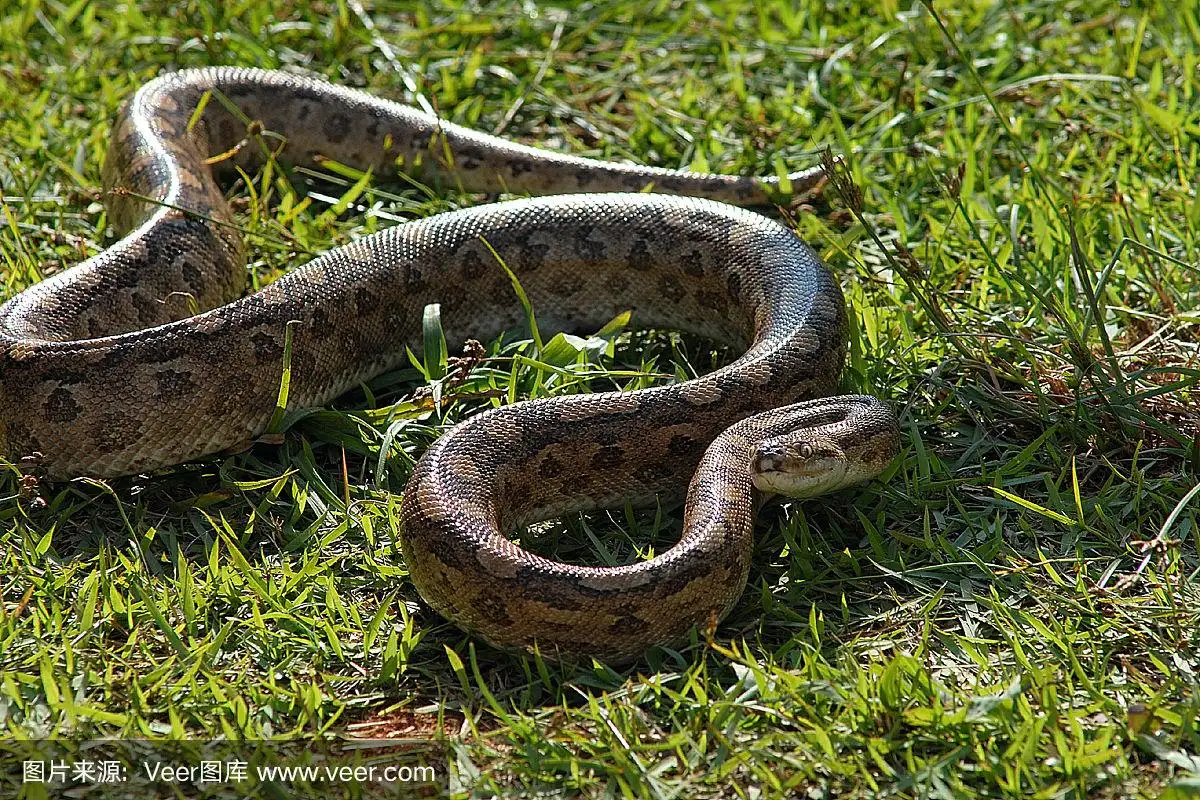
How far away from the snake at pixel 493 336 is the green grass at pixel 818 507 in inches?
7.4

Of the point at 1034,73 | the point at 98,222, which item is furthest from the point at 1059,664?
the point at 98,222

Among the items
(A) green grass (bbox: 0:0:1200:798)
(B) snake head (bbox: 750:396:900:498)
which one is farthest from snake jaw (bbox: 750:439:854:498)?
(A) green grass (bbox: 0:0:1200:798)

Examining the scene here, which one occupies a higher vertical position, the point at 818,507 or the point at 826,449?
the point at 826,449

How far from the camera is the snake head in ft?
17.5

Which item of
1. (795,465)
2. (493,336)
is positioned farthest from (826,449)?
(493,336)

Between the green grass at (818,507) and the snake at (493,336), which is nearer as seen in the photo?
the green grass at (818,507)

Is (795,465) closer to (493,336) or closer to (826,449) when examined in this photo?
(826,449)

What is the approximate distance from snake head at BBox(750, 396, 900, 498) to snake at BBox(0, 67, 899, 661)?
0.5 inches

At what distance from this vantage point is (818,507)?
564 cm

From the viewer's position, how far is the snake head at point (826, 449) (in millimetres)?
5324

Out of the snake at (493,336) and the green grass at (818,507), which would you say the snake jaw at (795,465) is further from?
the green grass at (818,507)

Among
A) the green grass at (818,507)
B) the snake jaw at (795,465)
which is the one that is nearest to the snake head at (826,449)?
the snake jaw at (795,465)

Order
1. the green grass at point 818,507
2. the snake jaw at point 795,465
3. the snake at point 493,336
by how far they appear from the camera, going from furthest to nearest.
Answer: the snake jaw at point 795,465 < the snake at point 493,336 < the green grass at point 818,507

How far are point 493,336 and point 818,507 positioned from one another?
2.20 meters
